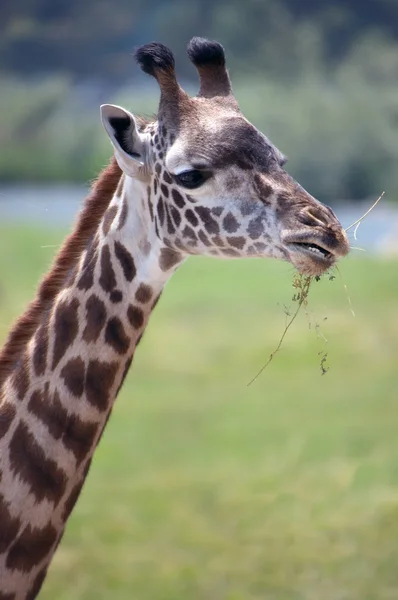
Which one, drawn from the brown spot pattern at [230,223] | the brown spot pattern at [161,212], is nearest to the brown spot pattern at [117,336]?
the brown spot pattern at [161,212]

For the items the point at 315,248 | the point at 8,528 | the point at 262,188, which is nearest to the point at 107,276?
the point at 262,188

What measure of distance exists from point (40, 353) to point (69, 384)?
0.14 meters

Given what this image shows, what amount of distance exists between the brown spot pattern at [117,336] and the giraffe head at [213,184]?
0.90ft

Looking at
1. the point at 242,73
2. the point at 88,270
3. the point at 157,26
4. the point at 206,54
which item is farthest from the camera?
the point at 242,73

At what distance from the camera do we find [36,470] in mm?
3094

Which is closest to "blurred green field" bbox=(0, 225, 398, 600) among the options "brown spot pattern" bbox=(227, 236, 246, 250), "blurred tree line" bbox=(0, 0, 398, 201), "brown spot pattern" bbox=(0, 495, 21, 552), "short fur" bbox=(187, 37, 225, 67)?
"blurred tree line" bbox=(0, 0, 398, 201)

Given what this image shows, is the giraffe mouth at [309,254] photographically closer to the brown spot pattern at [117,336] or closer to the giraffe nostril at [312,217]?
the giraffe nostril at [312,217]

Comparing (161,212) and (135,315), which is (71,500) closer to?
(135,315)

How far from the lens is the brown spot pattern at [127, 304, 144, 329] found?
3157 mm

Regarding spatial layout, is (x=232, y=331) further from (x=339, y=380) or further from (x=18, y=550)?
(x=18, y=550)

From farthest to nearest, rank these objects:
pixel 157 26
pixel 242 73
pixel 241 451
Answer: pixel 242 73 < pixel 157 26 < pixel 241 451

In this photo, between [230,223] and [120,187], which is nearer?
[230,223]

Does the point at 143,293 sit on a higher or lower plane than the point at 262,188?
lower

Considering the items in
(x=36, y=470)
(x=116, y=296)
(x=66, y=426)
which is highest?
(x=116, y=296)
